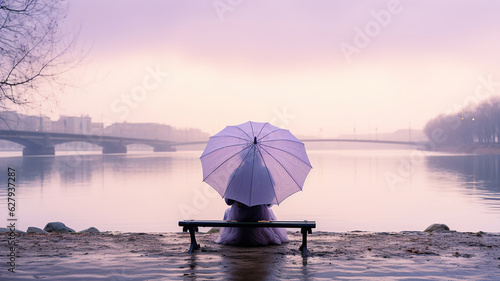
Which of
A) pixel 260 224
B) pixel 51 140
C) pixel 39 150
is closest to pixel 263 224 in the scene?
pixel 260 224

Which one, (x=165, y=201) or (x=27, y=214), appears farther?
(x=165, y=201)

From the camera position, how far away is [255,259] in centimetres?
741

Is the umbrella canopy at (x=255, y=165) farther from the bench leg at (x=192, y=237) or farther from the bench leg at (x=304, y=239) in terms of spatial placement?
the bench leg at (x=192, y=237)

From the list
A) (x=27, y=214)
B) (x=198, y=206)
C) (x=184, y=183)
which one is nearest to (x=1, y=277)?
(x=27, y=214)

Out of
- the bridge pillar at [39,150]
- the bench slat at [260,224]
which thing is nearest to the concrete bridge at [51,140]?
the bridge pillar at [39,150]

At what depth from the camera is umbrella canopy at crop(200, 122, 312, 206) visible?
781cm

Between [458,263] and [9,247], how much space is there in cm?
701

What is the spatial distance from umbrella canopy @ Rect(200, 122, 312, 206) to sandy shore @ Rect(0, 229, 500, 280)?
0.97 metres

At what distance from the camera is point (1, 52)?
8875 mm

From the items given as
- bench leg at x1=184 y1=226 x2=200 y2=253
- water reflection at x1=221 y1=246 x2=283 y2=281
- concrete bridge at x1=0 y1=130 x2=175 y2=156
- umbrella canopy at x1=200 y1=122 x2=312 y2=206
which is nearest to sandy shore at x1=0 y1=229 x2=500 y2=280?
water reflection at x1=221 y1=246 x2=283 y2=281

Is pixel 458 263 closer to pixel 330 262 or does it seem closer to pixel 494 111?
pixel 330 262

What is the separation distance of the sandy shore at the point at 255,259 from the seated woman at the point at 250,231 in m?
0.19

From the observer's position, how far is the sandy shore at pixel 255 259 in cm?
643

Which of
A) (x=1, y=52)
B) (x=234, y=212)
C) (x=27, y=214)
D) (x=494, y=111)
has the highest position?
(x=494, y=111)
